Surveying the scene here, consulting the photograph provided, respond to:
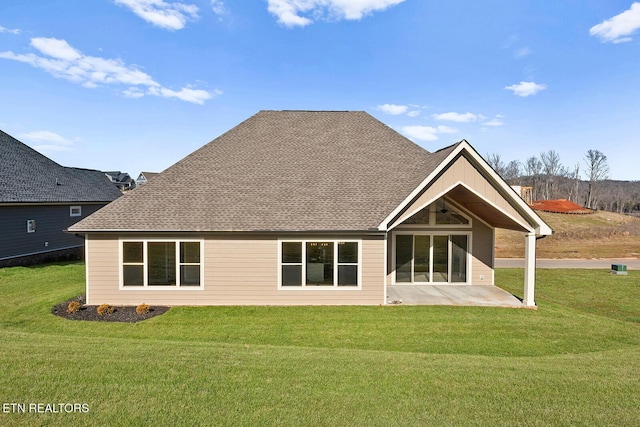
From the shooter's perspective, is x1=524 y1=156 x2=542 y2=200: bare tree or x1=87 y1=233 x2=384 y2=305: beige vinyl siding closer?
x1=87 y1=233 x2=384 y2=305: beige vinyl siding

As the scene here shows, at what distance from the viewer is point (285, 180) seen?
13.2 metres

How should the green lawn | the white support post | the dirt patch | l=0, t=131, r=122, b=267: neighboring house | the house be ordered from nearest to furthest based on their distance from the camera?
1. the green lawn
2. the house
3. the white support post
4. l=0, t=131, r=122, b=267: neighboring house
5. the dirt patch

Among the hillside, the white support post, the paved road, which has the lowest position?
the paved road

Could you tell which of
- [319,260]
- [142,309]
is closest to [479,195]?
[319,260]

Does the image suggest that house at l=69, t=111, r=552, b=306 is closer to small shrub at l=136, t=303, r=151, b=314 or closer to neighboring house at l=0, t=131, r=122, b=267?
small shrub at l=136, t=303, r=151, b=314

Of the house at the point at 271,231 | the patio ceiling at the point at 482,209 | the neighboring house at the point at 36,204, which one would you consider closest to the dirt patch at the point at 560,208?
the patio ceiling at the point at 482,209

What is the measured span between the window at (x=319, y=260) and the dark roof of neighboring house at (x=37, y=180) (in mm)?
17382

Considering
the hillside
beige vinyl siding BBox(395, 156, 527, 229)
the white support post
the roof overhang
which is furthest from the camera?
the hillside

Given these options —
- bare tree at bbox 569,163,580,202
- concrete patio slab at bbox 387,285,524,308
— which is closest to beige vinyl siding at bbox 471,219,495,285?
concrete patio slab at bbox 387,285,524,308

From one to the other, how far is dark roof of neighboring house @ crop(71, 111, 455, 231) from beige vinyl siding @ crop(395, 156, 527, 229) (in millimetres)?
527

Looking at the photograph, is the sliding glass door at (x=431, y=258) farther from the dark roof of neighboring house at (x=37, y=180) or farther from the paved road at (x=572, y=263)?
the dark roof of neighboring house at (x=37, y=180)

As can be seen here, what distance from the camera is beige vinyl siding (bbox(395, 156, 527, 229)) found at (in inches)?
426

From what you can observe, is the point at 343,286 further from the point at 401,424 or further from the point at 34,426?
the point at 34,426

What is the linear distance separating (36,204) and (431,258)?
23055 millimetres
